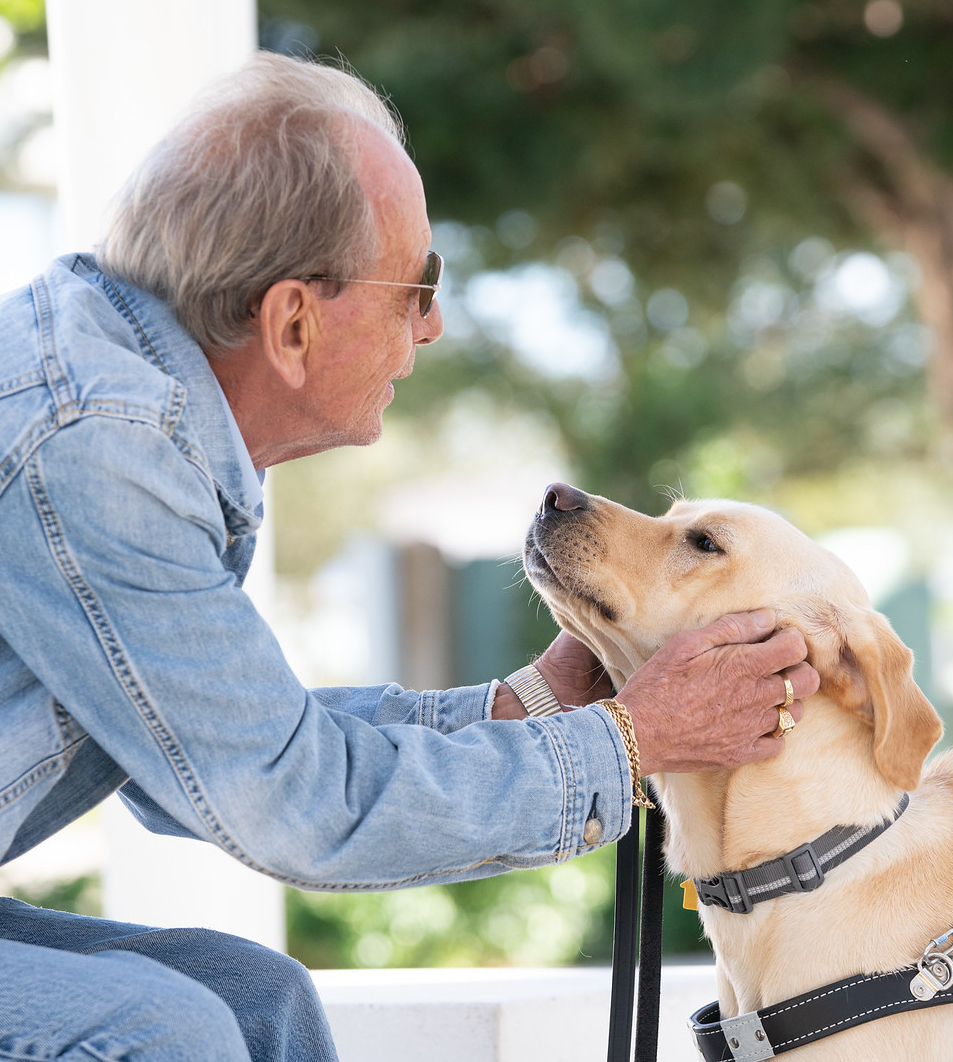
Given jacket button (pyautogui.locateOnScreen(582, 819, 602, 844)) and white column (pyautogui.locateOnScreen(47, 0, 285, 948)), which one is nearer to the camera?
jacket button (pyautogui.locateOnScreen(582, 819, 602, 844))

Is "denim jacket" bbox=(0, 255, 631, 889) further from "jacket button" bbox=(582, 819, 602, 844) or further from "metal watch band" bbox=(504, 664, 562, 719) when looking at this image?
"metal watch band" bbox=(504, 664, 562, 719)

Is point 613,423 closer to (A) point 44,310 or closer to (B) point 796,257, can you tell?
(B) point 796,257

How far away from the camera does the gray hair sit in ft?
5.82

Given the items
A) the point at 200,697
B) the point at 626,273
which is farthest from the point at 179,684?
the point at 626,273

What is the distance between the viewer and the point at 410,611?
488 inches

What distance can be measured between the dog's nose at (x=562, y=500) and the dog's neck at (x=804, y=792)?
593 millimetres

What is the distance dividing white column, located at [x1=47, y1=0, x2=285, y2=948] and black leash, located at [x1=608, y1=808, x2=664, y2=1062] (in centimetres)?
139

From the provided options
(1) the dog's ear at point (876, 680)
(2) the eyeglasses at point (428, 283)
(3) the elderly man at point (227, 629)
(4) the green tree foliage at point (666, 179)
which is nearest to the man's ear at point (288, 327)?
(3) the elderly man at point (227, 629)

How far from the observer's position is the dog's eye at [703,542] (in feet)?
7.50

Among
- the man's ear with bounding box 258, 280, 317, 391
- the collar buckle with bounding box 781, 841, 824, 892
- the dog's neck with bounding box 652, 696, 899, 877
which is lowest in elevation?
the collar buckle with bounding box 781, 841, 824, 892

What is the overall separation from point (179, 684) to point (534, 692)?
40.6 inches

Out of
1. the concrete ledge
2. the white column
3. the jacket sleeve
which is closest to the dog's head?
the jacket sleeve

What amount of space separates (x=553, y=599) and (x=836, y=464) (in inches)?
356

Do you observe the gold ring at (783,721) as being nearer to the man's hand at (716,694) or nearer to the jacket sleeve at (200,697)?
the man's hand at (716,694)
